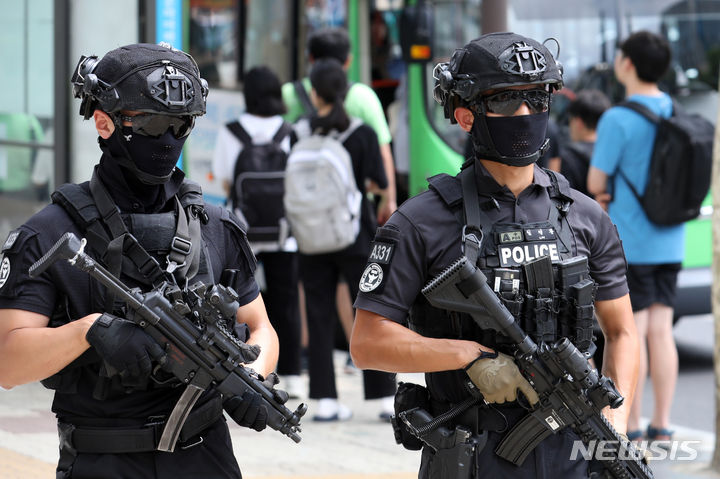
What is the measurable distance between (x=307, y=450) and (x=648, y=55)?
2784mm

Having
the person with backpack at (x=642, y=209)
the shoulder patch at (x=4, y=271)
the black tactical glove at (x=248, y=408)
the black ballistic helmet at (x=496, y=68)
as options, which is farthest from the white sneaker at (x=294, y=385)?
the shoulder patch at (x=4, y=271)

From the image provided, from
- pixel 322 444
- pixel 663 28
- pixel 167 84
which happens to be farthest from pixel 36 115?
pixel 167 84

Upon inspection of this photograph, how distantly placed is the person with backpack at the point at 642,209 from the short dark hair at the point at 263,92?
75.9 inches

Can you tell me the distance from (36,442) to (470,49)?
12.9 ft

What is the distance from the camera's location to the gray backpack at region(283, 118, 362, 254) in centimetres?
677

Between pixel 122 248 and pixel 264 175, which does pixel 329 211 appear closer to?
pixel 264 175

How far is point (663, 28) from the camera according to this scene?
920 cm

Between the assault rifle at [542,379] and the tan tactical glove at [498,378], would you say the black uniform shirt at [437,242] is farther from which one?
the tan tactical glove at [498,378]

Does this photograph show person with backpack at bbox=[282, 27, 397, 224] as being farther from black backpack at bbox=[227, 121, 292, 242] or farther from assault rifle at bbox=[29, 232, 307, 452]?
assault rifle at bbox=[29, 232, 307, 452]

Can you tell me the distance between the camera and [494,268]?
128 inches

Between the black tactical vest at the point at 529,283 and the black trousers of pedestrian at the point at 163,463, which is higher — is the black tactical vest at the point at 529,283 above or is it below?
above

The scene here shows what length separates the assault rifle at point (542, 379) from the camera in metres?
3.11

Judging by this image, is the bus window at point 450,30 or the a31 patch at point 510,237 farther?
the bus window at point 450,30

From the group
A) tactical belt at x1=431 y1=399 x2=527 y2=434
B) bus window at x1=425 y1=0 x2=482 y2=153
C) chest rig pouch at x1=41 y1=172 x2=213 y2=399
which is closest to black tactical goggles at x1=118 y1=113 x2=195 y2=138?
chest rig pouch at x1=41 y1=172 x2=213 y2=399
